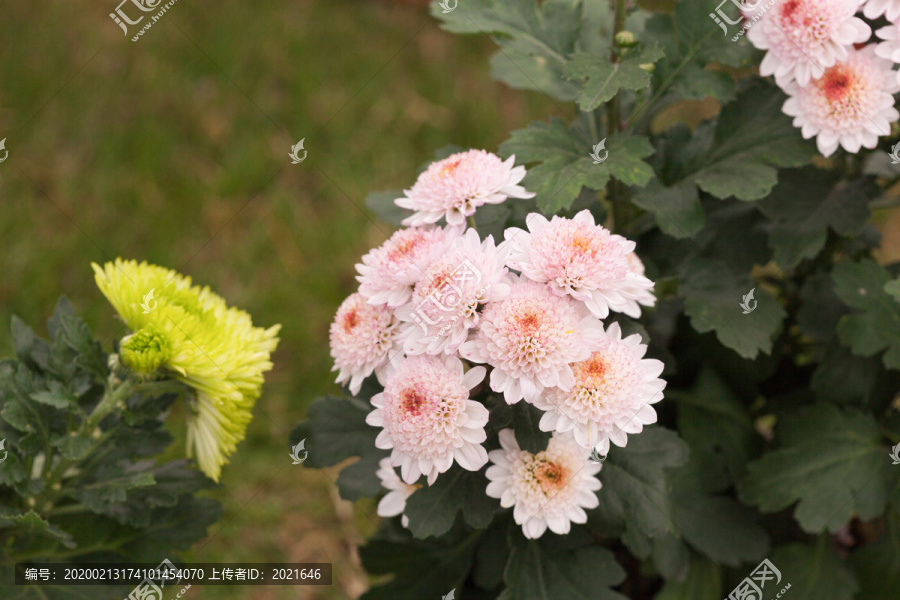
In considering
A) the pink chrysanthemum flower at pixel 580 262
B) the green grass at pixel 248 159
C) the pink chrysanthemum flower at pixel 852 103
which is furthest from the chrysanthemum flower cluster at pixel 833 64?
the green grass at pixel 248 159

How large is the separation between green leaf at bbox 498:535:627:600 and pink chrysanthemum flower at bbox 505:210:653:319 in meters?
0.37

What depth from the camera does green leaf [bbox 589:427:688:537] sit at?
96 centimetres

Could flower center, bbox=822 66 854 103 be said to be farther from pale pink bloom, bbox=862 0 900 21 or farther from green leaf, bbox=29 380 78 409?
green leaf, bbox=29 380 78 409

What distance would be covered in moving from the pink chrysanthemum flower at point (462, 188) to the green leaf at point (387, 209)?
0.99 ft

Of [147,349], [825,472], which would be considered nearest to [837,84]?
[825,472]

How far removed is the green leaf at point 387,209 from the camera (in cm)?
124

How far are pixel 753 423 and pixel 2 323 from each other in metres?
1.69

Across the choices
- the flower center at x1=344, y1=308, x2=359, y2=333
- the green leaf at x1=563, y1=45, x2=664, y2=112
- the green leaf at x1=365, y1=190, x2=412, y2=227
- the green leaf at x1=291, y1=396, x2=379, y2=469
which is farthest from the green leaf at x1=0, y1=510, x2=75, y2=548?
the green leaf at x1=563, y1=45, x2=664, y2=112

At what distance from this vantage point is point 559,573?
3.30 ft

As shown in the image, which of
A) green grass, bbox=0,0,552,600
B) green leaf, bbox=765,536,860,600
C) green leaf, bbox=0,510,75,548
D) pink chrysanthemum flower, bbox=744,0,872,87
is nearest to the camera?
green leaf, bbox=0,510,75,548

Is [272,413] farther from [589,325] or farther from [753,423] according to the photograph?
[589,325]

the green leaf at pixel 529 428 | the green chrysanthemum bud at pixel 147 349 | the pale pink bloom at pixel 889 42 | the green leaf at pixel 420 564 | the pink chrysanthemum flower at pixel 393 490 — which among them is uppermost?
the pale pink bloom at pixel 889 42

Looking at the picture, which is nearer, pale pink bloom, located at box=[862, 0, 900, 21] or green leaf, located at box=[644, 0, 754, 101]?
pale pink bloom, located at box=[862, 0, 900, 21]

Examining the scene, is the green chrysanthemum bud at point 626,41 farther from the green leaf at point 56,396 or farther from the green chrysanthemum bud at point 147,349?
the green leaf at point 56,396
